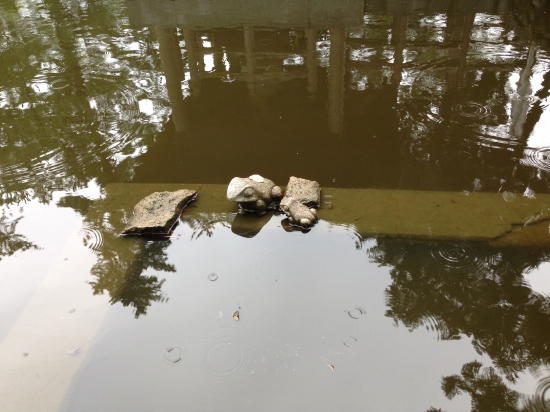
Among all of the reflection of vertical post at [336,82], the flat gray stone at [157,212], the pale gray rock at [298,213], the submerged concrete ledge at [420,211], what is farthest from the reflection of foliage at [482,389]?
the reflection of vertical post at [336,82]

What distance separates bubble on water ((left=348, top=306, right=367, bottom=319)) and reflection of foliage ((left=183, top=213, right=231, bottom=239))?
135cm

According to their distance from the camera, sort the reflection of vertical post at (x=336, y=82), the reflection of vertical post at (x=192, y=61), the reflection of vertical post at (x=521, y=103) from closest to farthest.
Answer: the reflection of vertical post at (x=521, y=103)
the reflection of vertical post at (x=336, y=82)
the reflection of vertical post at (x=192, y=61)

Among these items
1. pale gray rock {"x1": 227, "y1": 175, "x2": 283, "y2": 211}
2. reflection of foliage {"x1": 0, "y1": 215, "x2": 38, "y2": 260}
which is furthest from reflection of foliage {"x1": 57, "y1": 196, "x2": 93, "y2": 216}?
pale gray rock {"x1": 227, "y1": 175, "x2": 283, "y2": 211}

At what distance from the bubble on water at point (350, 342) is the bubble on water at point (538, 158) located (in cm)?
280

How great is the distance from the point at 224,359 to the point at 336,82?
4210mm

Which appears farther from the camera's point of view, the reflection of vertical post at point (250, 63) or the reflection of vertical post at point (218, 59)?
the reflection of vertical post at point (218, 59)

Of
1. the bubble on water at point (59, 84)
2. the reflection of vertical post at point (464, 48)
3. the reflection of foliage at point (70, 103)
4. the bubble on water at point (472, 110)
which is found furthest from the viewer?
the bubble on water at point (59, 84)

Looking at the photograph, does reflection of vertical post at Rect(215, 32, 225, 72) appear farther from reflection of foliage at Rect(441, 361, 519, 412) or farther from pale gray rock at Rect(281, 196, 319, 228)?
reflection of foliage at Rect(441, 361, 519, 412)

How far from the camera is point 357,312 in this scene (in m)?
2.81

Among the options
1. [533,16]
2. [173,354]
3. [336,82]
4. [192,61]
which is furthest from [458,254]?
[533,16]

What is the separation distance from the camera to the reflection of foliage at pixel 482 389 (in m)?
2.32

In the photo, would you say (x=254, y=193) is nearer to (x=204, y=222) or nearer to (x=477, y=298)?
(x=204, y=222)

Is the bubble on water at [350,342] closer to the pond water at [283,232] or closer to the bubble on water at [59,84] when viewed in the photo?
the pond water at [283,232]

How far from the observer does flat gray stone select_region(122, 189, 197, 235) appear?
11.5ft
